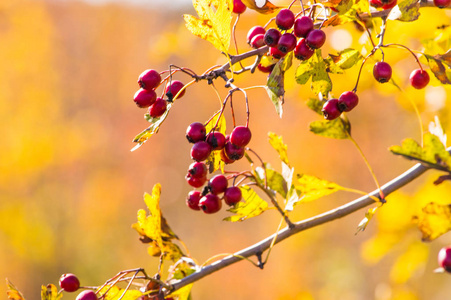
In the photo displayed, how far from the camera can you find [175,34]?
160cm

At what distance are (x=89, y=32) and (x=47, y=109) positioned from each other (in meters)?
12.3

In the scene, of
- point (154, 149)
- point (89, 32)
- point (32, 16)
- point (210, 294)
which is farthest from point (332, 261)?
point (89, 32)

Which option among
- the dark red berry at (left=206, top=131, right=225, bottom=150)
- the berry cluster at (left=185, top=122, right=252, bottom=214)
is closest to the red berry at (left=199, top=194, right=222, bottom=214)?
the berry cluster at (left=185, top=122, right=252, bottom=214)

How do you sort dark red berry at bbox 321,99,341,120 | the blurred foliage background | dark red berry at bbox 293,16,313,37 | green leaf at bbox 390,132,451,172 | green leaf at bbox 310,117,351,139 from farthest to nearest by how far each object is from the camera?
1. the blurred foliage background
2. green leaf at bbox 310,117,351,139
3. dark red berry at bbox 321,99,341,120
4. dark red berry at bbox 293,16,313,37
5. green leaf at bbox 390,132,451,172

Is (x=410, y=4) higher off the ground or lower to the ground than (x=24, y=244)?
higher

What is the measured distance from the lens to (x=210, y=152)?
0.72m

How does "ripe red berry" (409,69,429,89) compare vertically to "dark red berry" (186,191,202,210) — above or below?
above

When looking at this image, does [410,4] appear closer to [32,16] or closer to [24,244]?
[24,244]

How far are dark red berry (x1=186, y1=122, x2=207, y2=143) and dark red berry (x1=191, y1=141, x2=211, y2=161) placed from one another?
0.05 feet

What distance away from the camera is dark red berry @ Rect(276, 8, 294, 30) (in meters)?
0.67

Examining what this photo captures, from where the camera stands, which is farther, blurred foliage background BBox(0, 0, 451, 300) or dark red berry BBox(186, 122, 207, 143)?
blurred foliage background BBox(0, 0, 451, 300)

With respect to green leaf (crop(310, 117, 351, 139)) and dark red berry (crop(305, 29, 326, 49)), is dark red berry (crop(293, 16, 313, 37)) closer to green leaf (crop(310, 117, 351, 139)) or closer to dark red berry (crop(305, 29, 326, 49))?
dark red berry (crop(305, 29, 326, 49))

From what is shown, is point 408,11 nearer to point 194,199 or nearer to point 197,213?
point 194,199

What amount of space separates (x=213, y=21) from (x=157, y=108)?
153 mm
